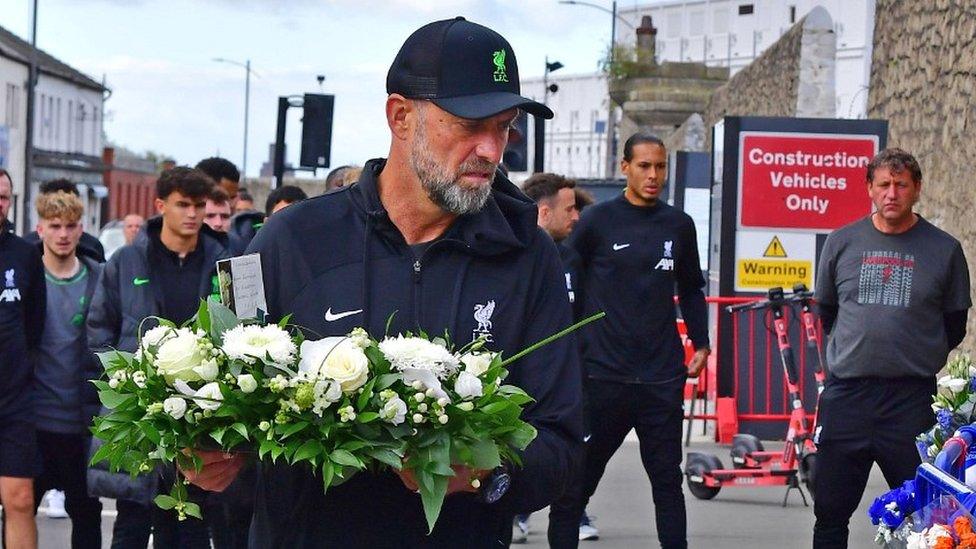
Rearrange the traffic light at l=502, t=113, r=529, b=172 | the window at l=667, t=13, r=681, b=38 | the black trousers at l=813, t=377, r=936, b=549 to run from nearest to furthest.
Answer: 1. the black trousers at l=813, t=377, r=936, b=549
2. the traffic light at l=502, t=113, r=529, b=172
3. the window at l=667, t=13, r=681, b=38

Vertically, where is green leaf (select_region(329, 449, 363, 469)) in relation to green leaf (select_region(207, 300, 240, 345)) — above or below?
below

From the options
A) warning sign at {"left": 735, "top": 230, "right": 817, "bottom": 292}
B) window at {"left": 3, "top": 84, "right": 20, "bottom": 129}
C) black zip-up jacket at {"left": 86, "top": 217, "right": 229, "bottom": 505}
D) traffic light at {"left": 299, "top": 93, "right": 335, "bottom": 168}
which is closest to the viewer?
black zip-up jacket at {"left": 86, "top": 217, "right": 229, "bottom": 505}

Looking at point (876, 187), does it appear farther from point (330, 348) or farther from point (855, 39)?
point (855, 39)

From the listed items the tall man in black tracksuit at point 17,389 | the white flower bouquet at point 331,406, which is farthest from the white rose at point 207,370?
the tall man in black tracksuit at point 17,389

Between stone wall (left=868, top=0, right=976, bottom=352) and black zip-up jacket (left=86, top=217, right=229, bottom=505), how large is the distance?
5.75 meters

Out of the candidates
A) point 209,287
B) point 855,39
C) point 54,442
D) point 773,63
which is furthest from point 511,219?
point 855,39

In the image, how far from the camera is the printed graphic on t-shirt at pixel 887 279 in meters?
7.62

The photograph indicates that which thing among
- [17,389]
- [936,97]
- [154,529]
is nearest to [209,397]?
[154,529]

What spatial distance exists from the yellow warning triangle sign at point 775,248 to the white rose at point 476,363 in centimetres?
1089

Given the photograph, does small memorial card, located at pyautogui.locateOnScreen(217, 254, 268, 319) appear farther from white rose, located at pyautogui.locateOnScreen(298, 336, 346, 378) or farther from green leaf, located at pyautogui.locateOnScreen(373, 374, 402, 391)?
green leaf, located at pyautogui.locateOnScreen(373, 374, 402, 391)

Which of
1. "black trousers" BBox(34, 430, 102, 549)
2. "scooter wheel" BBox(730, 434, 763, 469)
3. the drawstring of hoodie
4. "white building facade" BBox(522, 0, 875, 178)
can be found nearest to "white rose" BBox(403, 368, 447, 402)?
the drawstring of hoodie

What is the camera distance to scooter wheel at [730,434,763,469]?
11859 millimetres

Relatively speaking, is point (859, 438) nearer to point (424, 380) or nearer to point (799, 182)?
point (424, 380)

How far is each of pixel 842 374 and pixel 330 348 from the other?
482 cm
